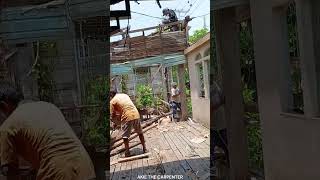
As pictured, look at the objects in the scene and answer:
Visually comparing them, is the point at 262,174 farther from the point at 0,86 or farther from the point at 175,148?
the point at 0,86

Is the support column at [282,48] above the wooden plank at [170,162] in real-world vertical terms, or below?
above

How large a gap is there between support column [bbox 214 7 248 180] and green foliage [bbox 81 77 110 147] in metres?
0.83

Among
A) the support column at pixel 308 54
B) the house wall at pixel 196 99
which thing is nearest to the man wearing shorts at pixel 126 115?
the house wall at pixel 196 99

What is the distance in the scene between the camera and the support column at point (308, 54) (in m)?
2.85

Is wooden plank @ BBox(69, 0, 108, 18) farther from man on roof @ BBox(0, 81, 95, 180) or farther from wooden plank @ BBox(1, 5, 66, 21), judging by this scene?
man on roof @ BBox(0, 81, 95, 180)

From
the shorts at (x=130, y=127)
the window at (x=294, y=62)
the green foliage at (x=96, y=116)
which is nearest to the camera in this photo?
the window at (x=294, y=62)

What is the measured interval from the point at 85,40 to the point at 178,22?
67cm

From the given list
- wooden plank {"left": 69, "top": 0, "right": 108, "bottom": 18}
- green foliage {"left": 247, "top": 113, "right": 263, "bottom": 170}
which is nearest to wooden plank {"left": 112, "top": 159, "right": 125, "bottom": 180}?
green foliage {"left": 247, "top": 113, "right": 263, "bottom": 170}

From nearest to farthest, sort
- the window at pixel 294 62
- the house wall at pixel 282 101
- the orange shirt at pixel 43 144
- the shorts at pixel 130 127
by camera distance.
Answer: the orange shirt at pixel 43 144 → the house wall at pixel 282 101 → the window at pixel 294 62 → the shorts at pixel 130 127

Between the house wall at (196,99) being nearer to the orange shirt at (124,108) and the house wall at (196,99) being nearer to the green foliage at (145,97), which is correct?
the green foliage at (145,97)

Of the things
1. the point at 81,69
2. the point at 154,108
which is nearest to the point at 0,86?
the point at 81,69

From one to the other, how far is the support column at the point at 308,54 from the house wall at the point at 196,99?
0.66 m

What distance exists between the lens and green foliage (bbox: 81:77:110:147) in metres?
3.30

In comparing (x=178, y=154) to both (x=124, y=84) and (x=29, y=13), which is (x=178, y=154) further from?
(x=29, y=13)
